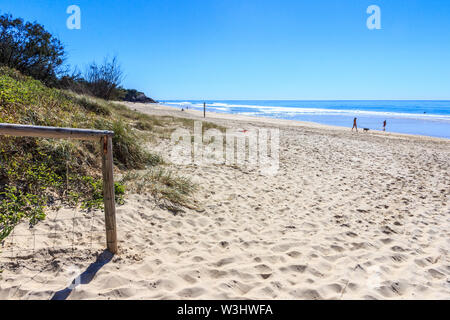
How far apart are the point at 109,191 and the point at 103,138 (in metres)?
0.56

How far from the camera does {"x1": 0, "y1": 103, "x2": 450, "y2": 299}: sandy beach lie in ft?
8.54

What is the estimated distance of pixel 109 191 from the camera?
2.88 metres

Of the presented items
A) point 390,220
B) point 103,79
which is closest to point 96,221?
point 390,220

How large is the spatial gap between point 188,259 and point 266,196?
2.79m

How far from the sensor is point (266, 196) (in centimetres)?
562

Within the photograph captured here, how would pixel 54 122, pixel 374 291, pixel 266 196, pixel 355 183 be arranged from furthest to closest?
pixel 355 183 → pixel 266 196 → pixel 54 122 → pixel 374 291

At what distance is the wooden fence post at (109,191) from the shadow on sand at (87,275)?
11cm

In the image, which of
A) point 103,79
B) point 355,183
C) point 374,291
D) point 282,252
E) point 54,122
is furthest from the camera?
point 103,79

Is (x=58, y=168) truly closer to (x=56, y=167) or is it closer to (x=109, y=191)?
(x=56, y=167)

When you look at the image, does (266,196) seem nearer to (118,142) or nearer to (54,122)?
(118,142)

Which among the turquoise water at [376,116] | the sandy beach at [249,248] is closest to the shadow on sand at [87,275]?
the sandy beach at [249,248]

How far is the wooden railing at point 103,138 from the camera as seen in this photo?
7.52 feet

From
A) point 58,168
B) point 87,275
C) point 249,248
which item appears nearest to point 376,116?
point 249,248
